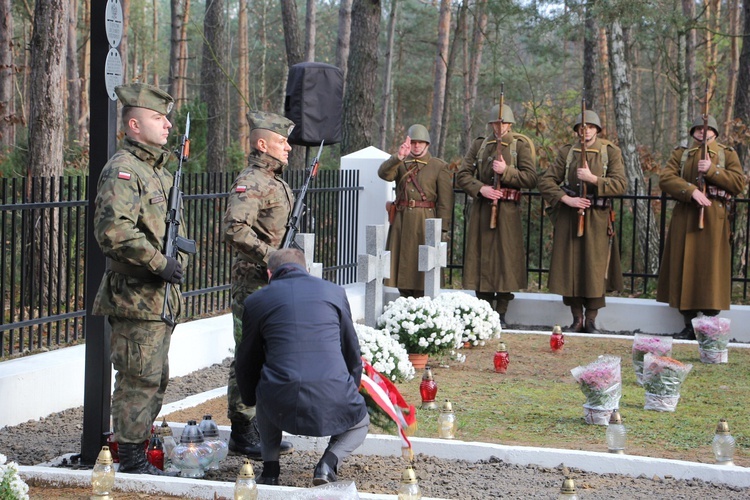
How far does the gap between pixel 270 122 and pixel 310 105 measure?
5.01m

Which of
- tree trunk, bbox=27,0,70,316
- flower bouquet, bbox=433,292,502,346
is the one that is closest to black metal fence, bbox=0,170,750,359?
tree trunk, bbox=27,0,70,316

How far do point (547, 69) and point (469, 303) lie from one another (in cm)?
2911

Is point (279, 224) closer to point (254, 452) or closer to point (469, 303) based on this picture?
point (254, 452)

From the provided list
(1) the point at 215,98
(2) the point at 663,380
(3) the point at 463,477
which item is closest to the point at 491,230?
(2) the point at 663,380

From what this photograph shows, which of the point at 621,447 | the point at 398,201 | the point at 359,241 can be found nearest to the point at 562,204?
the point at 398,201

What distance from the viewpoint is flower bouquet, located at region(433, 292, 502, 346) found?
10539 millimetres

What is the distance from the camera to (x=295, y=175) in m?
11.6

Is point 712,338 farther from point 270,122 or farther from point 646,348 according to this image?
point 270,122

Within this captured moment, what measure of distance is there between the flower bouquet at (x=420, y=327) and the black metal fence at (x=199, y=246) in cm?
120

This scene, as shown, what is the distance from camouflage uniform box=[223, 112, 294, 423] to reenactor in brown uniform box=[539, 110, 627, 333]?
5.75 metres

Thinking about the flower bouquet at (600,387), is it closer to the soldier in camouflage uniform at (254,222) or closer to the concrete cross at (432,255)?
the soldier in camouflage uniform at (254,222)

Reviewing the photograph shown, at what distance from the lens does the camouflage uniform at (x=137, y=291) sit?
5590 millimetres

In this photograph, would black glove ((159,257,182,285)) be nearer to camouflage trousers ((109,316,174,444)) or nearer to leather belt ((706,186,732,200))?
camouflage trousers ((109,316,174,444))

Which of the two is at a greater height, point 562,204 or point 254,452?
point 562,204
